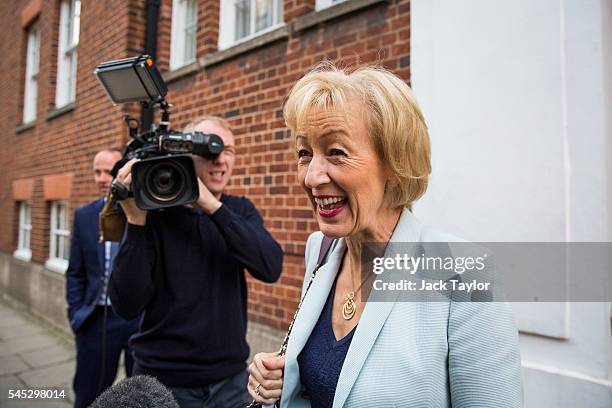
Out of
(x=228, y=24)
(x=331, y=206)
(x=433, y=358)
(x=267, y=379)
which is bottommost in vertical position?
(x=267, y=379)

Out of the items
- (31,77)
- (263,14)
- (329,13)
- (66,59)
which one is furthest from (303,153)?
(31,77)

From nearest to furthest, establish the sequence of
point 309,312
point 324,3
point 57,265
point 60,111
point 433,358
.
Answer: point 433,358 → point 309,312 → point 324,3 → point 60,111 → point 57,265

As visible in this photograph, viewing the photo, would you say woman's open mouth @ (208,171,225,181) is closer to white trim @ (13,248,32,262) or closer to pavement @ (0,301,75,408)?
pavement @ (0,301,75,408)

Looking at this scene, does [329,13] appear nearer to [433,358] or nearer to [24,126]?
[433,358]

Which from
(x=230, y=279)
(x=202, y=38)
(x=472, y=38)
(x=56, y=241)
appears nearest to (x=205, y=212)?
(x=230, y=279)

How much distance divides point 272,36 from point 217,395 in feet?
8.69

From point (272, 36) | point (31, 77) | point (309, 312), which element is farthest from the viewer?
point (31, 77)

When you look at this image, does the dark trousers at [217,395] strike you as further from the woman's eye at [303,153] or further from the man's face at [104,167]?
the man's face at [104,167]

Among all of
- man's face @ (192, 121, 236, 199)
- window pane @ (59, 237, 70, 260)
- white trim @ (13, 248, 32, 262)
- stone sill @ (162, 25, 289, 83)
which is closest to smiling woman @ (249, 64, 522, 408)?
man's face @ (192, 121, 236, 199)

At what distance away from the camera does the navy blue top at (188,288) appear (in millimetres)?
1803

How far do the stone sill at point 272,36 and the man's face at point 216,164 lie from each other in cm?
140

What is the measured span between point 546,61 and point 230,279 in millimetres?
1725

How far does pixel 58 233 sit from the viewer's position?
7.00m

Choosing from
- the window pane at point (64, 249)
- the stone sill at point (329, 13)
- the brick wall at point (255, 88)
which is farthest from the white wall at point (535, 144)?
the window pane at point (64, 249)
